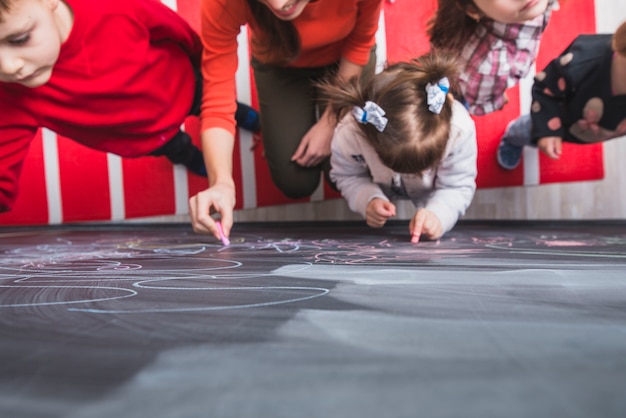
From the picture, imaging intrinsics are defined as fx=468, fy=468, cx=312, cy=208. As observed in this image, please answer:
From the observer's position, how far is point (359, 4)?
90cm

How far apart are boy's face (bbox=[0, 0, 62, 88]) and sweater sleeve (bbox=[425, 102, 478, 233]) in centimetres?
64

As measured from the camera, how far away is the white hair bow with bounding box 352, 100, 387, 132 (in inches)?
26.8

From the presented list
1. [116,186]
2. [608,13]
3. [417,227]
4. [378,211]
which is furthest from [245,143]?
[608,13]

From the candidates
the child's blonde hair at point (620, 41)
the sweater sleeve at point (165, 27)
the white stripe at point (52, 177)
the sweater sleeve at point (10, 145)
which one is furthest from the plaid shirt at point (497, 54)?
the white stripe at point (52, 177)

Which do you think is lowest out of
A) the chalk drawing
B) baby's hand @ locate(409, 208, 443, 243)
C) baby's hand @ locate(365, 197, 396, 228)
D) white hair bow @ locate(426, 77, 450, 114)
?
the chalk drawing

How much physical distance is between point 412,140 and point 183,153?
628mm

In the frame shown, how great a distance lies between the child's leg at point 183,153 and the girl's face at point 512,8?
26.7 inches

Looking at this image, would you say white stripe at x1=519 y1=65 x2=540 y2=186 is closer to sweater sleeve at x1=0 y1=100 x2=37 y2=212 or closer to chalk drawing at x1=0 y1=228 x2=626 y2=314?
chalk drawing at x1=0 y1=228 x2=626 y2=314

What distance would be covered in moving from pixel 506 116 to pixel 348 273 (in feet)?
3.08

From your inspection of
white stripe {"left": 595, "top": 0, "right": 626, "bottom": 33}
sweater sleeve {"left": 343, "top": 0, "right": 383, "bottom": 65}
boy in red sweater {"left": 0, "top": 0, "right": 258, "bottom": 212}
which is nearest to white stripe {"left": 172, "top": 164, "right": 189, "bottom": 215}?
boy in red sweater {"left": 0, "top": 0, "right": 258, "bottom": 212}

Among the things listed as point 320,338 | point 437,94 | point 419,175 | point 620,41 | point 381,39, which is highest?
point 381,39

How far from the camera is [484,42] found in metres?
0.98

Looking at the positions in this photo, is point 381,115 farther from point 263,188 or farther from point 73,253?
point 263,188

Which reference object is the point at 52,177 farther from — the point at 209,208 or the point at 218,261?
the point at 218,261
